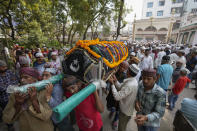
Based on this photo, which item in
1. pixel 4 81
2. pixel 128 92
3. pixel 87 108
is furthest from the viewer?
pixel 4 81

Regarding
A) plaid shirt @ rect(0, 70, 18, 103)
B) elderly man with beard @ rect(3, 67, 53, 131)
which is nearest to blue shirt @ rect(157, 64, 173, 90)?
elderly man with beard @ rect(3, 67, 53, 131)

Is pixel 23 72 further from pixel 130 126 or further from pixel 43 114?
pixel 130 126

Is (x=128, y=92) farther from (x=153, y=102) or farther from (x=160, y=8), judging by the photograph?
(x=160, y=8)

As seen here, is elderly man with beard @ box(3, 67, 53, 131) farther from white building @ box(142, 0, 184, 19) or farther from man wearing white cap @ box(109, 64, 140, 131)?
white building @ box(142, 0, 184, 19)

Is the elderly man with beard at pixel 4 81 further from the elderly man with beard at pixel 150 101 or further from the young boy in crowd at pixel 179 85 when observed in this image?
A: the young boy in crowd at pixel 179 85

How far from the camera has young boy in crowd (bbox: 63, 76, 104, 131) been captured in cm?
139

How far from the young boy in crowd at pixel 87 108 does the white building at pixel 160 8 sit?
4243cm

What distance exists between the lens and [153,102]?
1.59 metres

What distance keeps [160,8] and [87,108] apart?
44417mm

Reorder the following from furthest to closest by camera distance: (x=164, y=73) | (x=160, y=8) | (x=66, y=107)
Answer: (x=160, y=8) < (x=164, y=73) < (x=66, y=107)

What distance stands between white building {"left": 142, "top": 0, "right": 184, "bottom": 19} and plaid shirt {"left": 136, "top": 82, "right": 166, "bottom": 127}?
41.7 metres

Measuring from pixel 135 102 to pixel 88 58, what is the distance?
1.27 meters

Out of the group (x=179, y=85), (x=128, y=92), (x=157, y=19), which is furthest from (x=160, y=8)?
(x=128, y=92)

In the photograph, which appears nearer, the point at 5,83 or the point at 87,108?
the point at 87,108
